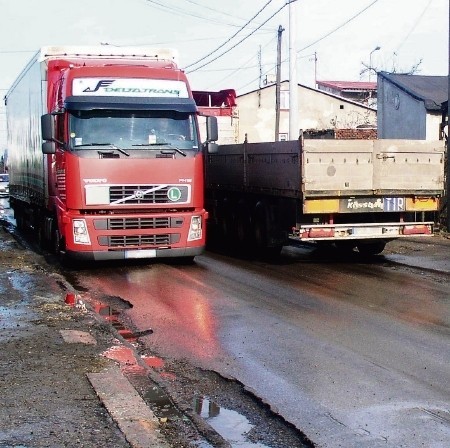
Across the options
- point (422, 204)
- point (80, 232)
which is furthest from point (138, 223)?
point (422, 204)

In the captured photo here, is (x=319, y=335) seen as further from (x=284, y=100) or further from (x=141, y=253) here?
(x=284, y=100)

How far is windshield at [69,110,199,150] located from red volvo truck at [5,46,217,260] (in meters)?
0.02

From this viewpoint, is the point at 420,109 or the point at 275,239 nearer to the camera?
the point at 275,239

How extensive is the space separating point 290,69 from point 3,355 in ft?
58.6

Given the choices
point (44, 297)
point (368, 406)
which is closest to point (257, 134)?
point (44, 297)

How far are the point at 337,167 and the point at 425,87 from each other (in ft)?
79.8

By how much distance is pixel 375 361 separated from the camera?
705 centimetres

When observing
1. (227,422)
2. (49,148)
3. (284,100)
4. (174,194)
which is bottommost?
(227,422)

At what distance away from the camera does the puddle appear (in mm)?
5059

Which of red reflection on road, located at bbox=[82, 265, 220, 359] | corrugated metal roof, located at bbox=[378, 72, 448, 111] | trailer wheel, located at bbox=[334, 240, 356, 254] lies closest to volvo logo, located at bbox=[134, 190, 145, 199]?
red reflection on road, located at bbox=[82, 265, 220, 359]

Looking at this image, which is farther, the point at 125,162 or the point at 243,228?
the point at 243,228

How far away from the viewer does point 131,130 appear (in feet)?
43.0

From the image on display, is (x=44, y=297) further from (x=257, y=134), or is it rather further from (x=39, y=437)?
(x=257, y=134)

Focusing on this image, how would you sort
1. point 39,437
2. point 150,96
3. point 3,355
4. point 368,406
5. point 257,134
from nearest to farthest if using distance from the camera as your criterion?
point 39,437, point 368,406, point 3,355, point 150,96, point 257,134
